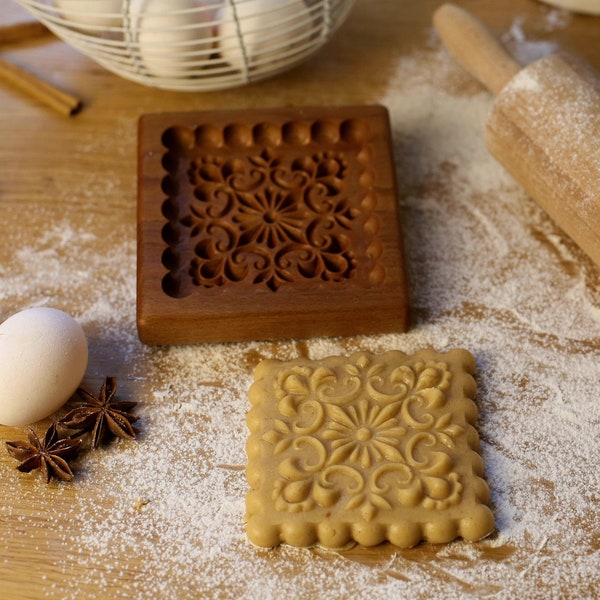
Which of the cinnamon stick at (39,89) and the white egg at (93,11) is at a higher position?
the white egg at (93,11)

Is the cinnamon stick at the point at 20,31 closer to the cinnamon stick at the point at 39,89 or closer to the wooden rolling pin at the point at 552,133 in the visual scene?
the cinnamon stick at the point at 39,89

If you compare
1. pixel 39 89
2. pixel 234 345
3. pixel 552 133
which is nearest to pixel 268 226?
pixel 234 345

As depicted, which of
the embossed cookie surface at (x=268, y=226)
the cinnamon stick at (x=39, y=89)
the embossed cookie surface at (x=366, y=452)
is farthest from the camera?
the cinnamon stick at (x=39, y=89)

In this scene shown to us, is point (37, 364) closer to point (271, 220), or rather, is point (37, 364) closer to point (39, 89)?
point (271, 220)

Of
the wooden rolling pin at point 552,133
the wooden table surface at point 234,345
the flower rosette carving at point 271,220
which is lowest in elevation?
the wooden table surface at point 234,345

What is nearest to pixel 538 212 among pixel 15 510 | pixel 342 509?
pixel 342 509

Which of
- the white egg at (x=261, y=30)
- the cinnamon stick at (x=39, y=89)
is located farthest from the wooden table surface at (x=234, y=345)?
the white egg at (x=261, y=30)

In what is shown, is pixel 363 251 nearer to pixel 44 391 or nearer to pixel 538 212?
pixel 538 212
